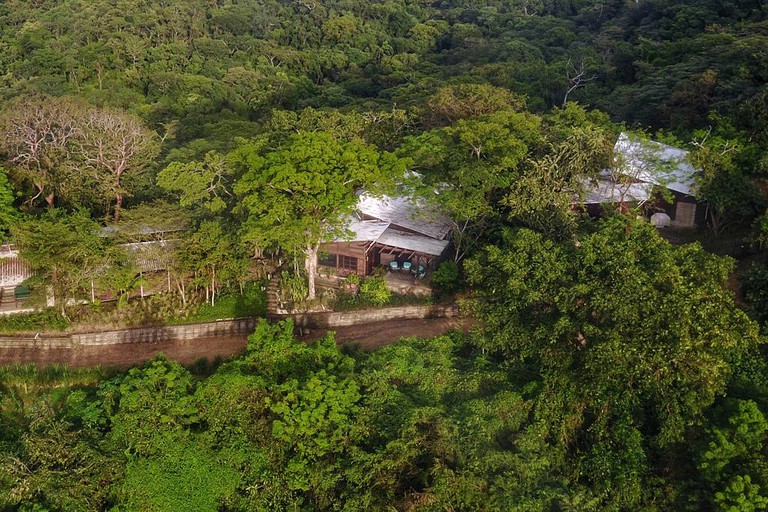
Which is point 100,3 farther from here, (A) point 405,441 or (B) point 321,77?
(A) point 405,441

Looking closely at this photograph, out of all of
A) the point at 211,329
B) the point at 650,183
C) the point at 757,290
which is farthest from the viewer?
the point at 650,183

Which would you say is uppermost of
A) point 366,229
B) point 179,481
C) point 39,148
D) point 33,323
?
point 39,148

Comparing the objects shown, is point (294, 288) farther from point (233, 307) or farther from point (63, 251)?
point (63, 251)

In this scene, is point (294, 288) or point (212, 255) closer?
point (212, 255)

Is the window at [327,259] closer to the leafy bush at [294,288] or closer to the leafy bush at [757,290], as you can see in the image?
the leafy bush at [294,288]

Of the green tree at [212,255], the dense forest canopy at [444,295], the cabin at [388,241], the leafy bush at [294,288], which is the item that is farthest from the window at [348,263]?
the green tree at [212,255]

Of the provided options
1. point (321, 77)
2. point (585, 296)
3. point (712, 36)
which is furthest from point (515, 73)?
point (585, 296)

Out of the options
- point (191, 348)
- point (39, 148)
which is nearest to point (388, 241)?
point (191, 348)
